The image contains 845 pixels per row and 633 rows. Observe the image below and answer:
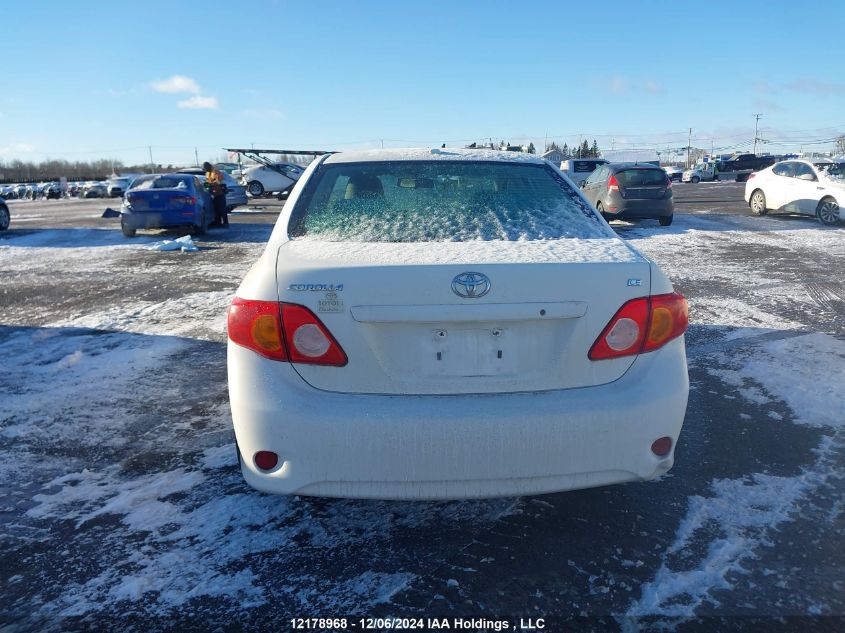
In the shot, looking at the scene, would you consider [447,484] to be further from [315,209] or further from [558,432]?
[315,209]

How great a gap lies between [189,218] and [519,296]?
12.7 meters

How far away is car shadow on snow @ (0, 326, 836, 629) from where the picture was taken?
91.6 inches

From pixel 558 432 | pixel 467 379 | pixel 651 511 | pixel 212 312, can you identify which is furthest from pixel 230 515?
pixel 212 312

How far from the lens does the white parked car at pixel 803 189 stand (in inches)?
562

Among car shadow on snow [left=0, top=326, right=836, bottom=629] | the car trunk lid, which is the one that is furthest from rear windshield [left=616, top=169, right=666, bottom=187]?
the car trunk lid

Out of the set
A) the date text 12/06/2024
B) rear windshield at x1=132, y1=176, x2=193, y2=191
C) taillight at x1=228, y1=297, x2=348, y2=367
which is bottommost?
the date text 12/06/2024

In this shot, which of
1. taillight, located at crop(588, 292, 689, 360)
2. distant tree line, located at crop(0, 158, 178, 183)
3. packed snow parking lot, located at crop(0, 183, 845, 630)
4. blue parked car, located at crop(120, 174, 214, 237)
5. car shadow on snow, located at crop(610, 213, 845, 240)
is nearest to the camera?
packed snow parking lot, located at crop(0, 183, 845, 630)

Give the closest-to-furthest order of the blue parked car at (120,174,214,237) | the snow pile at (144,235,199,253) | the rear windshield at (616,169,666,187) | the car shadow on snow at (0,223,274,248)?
the snow pile at (144,235,199,253) < the car shadow on snow at (0,223,274,248) < the blue parked car at (120,174,214,237) < the rear windshield at (616,169,666,187)

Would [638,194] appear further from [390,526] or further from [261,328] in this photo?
[261,328]

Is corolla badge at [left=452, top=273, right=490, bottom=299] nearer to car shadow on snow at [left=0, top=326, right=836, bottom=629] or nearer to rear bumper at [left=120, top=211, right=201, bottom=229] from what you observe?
car shadow on snow at [left=0, top=326, right=836, bottom=629]

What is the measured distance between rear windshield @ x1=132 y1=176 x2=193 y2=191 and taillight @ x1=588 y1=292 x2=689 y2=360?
1334 cm

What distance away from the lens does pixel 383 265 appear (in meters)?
2.37

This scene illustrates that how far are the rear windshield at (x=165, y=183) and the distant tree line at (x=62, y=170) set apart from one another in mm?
74527

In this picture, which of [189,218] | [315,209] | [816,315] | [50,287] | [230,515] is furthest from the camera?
[189,218]
